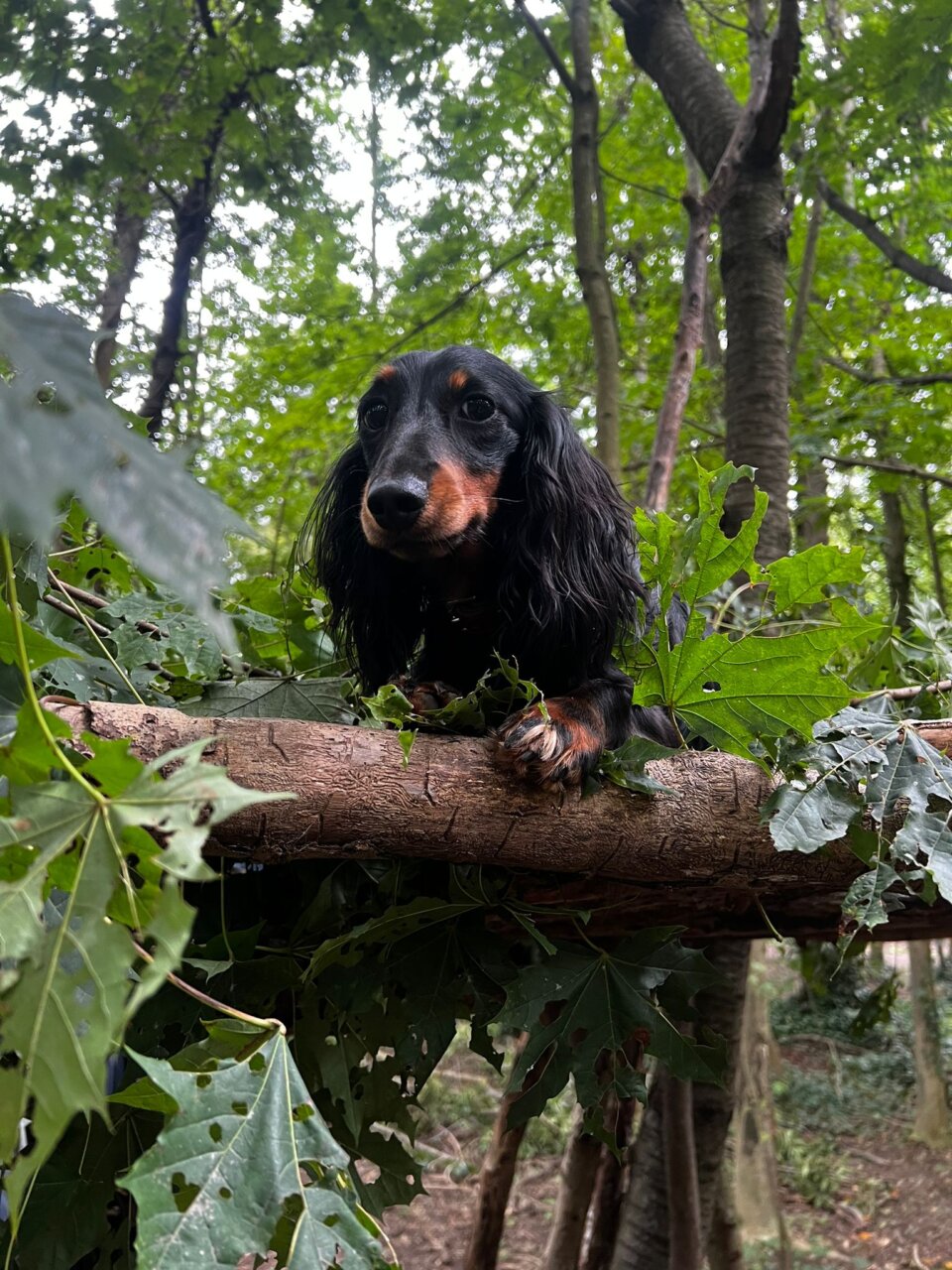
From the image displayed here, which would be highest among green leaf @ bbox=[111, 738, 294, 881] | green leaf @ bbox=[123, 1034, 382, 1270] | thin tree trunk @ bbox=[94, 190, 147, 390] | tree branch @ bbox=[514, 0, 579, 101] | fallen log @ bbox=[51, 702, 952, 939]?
tree branch @ bbox=[514, 0, 579, 101]

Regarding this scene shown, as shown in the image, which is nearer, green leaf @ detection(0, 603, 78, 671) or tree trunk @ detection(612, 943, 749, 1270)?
green leaf @ detection(0, 603, 78, 671)

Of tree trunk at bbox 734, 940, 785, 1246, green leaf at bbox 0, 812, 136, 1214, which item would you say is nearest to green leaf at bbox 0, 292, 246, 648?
green leaf at bbox 0, 812, 136, 1214

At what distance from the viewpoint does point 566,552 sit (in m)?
1.78

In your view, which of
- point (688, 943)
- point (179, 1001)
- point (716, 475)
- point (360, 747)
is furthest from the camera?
point (688, 943)

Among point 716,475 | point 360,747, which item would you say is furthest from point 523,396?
point 360,747

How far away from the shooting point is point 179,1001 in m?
1.40

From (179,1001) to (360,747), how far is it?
514 millimetres

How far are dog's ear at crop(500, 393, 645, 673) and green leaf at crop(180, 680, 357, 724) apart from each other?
37cm

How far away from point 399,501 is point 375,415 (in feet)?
1.43

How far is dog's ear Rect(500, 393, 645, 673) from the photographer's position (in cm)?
173

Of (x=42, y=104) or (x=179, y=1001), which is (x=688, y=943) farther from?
(x=42, y=104)

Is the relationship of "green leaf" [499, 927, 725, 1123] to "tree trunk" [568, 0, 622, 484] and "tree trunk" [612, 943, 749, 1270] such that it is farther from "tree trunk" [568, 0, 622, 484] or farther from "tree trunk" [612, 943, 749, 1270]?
"tree trunk" [568, 0, 622, 484]

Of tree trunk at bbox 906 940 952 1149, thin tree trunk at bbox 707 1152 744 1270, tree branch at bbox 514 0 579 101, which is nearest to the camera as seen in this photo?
thin tree trunk at bbox 707 1152 744 1270

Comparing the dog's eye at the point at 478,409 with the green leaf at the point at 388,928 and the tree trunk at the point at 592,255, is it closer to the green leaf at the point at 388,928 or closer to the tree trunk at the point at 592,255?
the green leaf at the point at 388,928
